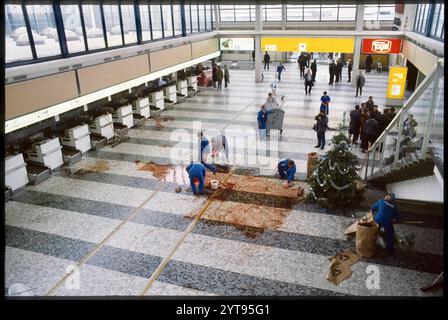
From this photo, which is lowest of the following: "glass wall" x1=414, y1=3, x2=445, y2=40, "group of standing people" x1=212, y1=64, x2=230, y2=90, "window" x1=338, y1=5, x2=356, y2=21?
"group of standing people" x1=212, y1=64, x2=230, y2=90

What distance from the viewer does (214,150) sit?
12422 mm

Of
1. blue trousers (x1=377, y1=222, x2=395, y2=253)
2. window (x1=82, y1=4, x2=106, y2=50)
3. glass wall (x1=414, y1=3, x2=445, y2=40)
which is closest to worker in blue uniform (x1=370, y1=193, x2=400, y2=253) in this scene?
blue trousers (x1=377, y1=222, x2=395, y2=253)

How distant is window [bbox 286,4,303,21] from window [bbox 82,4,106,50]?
18.0 meters

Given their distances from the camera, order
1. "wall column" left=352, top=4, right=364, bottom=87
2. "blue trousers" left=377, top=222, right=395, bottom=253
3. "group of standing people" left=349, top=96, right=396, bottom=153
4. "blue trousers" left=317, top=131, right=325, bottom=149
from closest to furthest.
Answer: "blue trousers" left=377, top=222, right=395, bottom=253
"group of standing people" left=349, top=96, right=396, bottom=153
"blue trousers" left=317, top=131, right=325, bottom=149
"wall column" left=352, top=4, right=364, bottom=87

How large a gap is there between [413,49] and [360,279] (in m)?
13.1

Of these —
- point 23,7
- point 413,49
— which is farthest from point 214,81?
point 23,7

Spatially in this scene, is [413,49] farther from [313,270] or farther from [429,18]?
[313,270]

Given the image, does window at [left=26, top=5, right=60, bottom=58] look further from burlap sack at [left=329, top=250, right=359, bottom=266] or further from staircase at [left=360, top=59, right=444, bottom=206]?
staircase at [left=360, top=59, right=444, bottom=206]

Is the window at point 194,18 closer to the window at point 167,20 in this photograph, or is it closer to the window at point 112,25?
the window at point 167,20

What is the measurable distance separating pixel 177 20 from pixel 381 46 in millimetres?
11798

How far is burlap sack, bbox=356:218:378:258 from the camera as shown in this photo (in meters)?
7.30

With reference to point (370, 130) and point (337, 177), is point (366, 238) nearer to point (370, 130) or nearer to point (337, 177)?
point (337, 177)

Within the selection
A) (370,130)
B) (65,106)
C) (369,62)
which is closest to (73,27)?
(65,106)

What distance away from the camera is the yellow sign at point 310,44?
21531 millimetres
